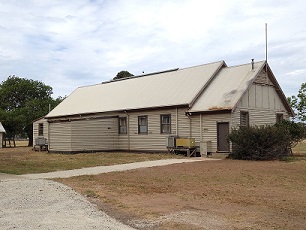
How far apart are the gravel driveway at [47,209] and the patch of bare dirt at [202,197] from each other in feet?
1.43

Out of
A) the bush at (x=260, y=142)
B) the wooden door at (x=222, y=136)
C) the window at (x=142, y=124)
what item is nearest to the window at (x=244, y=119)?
the wooden door at (x=222, y=136)

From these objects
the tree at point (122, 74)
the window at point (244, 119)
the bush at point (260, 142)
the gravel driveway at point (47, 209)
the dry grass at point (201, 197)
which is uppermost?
the tree at point (122, 74)

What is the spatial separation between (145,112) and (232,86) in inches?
268

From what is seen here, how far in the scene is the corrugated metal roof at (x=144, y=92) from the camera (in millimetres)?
28453

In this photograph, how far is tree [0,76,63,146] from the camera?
5334 cm

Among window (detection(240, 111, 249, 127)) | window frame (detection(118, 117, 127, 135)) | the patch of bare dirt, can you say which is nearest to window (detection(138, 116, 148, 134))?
window frame (detection(118, 117, 127, 135))

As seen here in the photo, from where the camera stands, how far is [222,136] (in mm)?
25250

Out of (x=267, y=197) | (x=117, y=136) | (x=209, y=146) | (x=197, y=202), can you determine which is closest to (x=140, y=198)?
(x=197, y=202)

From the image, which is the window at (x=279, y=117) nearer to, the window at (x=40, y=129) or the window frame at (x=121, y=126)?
the window frame at (x=121, y=126)

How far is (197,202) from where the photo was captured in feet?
32.1

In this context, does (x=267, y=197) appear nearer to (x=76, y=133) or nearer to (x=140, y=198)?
(x=140, y=198)

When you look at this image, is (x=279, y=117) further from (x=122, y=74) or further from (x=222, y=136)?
(x=122, y=74)

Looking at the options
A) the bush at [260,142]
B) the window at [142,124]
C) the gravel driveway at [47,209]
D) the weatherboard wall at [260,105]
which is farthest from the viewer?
the window at [142,124]

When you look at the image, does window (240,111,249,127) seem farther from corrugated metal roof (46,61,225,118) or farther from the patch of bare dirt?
the patch of bare dirt
